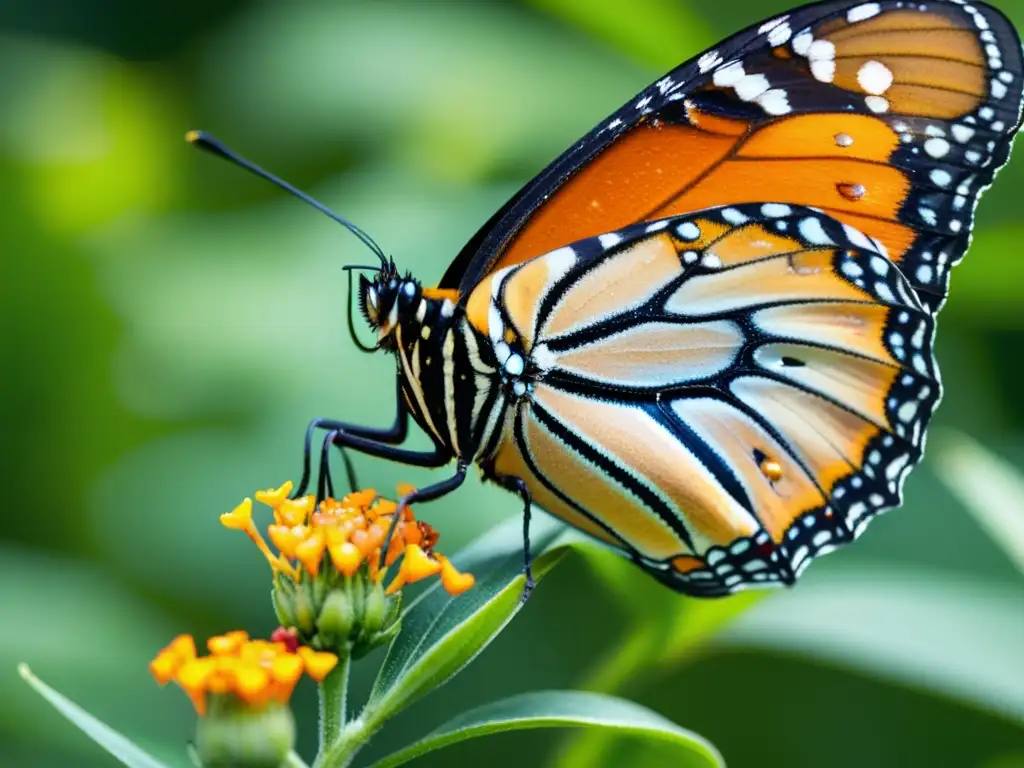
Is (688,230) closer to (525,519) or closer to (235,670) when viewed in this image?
(525,519)

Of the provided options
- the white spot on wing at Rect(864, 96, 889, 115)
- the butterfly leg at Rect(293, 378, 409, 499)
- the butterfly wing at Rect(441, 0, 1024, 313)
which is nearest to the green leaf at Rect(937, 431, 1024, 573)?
the butterfly wing at Rect(441, 0, 1024, 313)

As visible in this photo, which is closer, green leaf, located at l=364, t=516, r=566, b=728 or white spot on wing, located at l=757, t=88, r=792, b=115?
green leaf, located at l=364, t=516, r=566, b=728

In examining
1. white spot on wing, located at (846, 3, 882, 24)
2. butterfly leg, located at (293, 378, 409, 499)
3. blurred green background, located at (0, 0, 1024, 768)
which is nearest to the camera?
butterfly leg, located at (293, 378, 409, 499)

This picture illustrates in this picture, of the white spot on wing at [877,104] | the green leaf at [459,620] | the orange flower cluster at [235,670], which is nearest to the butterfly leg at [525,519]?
the green leaf at [459,620]

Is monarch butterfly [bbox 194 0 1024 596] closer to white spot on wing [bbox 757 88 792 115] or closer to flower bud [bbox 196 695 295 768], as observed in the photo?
white spot on wing [bbox 757 88 792 115]

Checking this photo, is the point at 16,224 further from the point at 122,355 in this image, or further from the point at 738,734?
the point at 738,734
